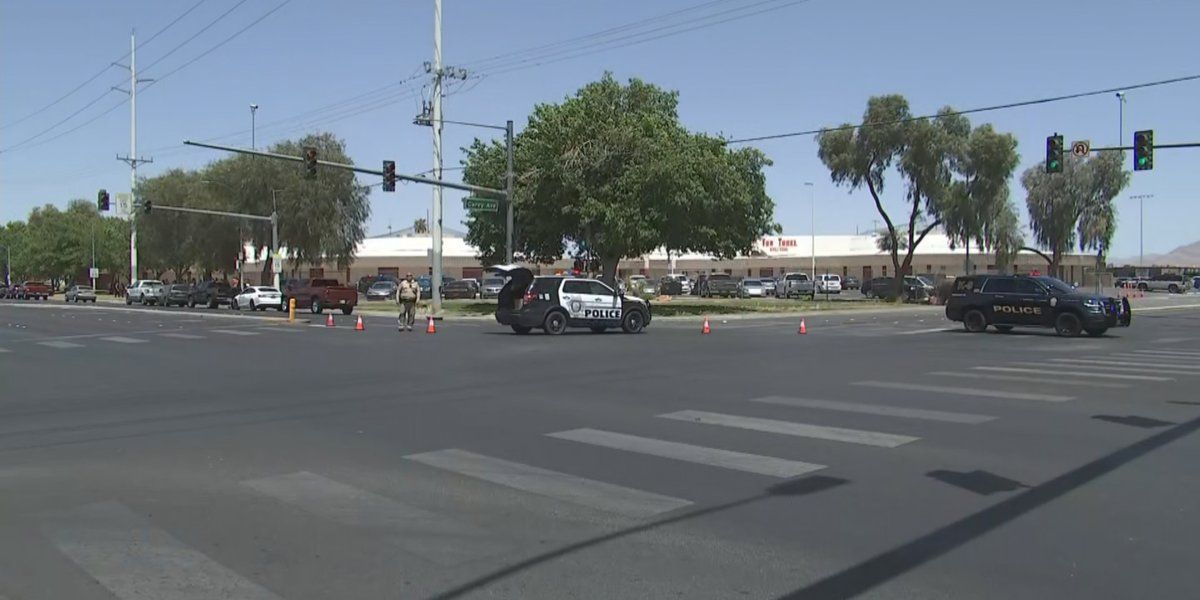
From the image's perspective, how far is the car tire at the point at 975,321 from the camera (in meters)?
27.9

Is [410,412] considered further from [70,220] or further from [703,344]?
[70,220]

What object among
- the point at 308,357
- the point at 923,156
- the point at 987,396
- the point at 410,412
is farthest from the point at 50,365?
the point at 923,156

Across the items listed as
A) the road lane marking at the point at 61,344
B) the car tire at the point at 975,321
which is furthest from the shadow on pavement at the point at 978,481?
the road lane marking at the point at 61,344

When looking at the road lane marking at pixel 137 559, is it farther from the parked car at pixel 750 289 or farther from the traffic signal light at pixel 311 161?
the parked car at pixel 750 289

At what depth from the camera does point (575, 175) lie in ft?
141

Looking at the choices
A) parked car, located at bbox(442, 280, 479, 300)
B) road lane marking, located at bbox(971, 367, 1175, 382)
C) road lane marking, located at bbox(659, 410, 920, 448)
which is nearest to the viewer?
road lane marking, located at bbox(659, 410, 920, 448)

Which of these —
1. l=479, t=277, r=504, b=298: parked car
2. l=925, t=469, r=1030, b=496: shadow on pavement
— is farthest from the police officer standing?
l=479, t=277, r=504, b=298: parked car

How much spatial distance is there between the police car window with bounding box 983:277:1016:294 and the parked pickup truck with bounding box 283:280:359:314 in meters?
30.7

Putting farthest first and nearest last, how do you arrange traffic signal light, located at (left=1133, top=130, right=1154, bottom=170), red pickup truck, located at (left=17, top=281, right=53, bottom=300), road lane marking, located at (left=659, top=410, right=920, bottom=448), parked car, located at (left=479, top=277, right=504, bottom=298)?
red pickup truck, located at (left=17, top=281, right=53, bottom=300), parked car, located at (left=479, top=277, right=504, bottom=298), traffic signal light, located at (left=1133, top=130, right=1154, bottom=170), road lane marking, located at (left=659, top=410, right=920, bottom=448)

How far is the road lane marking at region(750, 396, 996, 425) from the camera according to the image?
10.9m

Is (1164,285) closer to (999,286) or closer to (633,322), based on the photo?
(999,286)

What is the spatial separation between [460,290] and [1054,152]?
4377 centimetres

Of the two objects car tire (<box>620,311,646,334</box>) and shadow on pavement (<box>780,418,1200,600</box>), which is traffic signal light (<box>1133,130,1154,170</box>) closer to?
car tire (<box>620,311,646,334</box>)

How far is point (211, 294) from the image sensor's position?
5875 cm
